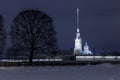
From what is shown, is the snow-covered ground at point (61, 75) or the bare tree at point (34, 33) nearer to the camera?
the snow-covered ground at point (61, 75)

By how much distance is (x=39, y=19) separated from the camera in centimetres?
8481

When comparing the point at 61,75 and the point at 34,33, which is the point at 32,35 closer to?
the point at 34,33

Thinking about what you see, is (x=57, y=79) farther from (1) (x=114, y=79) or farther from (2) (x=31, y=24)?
(2) (x=31, y=24)

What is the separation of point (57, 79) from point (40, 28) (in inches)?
2034

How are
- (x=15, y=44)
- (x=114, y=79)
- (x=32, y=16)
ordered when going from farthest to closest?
(x=32, y=16)
(x=15, y=44)
(x=114, y=79)

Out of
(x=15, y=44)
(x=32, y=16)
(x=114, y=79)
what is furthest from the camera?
(x=32, y=16)

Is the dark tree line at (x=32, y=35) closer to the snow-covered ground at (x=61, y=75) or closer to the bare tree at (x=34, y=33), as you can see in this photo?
the bare tree at (x=34, y=33)

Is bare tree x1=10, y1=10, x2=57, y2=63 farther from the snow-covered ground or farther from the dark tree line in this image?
the snow-covered ground

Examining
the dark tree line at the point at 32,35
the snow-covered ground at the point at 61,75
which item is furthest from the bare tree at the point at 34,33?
the snow-covered ground at the point at 61,75

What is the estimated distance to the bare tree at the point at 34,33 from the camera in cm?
8094

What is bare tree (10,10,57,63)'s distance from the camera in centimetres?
8094

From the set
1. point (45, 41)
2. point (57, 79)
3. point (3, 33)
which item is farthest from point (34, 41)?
point (57, 79)

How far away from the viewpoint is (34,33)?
82.4 meters

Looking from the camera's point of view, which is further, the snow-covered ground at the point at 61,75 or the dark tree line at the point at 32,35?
the dark tree line at the point at 32,35
